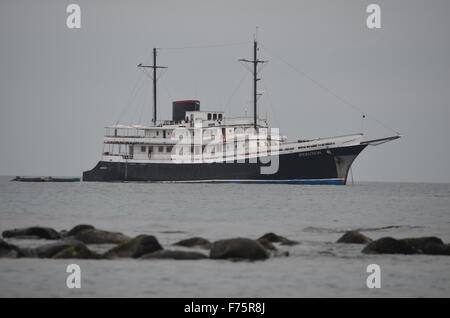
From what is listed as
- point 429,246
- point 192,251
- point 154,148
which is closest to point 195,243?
point 192,251

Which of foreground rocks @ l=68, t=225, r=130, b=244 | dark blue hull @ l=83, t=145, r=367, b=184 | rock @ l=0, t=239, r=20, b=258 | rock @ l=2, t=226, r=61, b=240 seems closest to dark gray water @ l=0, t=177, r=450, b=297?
rock @ l=0, t=239, r=20, b=258

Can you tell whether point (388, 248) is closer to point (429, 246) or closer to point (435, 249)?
point (429, 246)

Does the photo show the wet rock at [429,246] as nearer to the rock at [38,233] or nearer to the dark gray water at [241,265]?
the dark gray water at [241,265]

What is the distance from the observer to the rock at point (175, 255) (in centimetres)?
1925

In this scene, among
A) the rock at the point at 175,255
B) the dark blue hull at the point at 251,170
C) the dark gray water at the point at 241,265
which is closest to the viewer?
the dark gray water at the point at 241,265

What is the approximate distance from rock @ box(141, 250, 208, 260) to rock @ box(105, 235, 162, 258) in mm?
237

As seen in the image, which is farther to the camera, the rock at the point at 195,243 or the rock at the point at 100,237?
the rock at the point at 100,237

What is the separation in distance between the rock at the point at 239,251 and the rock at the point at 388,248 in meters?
3.26

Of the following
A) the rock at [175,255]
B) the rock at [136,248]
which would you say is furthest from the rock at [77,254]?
the rock at [175,255]

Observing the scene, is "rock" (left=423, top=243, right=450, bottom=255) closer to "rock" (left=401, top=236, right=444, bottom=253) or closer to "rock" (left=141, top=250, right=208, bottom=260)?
"rock" (left=401, top=236, right=444, bottom=253)

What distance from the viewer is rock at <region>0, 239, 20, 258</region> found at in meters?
19.4

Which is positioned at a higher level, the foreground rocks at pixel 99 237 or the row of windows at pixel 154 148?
the row of windows at pixel 154 148

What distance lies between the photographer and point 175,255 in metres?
19.5
